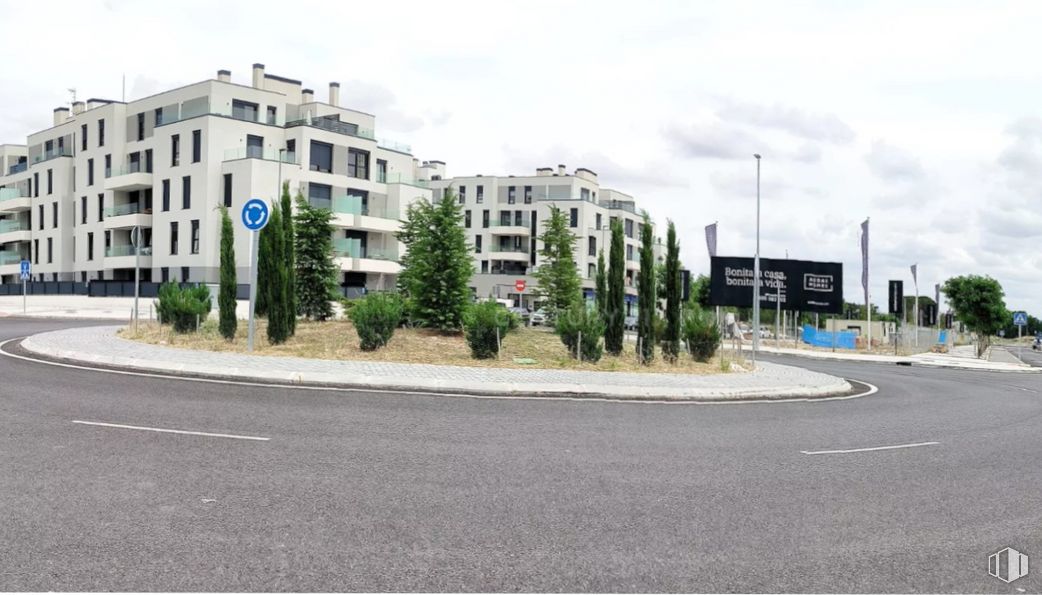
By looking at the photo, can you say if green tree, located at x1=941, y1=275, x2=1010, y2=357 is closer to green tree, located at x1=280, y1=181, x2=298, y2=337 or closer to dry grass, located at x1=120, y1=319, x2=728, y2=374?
dry grass, located at x1=120, y1=319, x2=728, y2=374

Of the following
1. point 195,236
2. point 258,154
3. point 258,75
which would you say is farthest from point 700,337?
point 258,75

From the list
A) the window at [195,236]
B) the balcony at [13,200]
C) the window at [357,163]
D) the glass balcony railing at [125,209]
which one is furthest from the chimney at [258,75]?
the balcony at [13,200]

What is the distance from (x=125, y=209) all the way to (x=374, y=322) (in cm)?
4048

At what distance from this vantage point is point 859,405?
14.7 meters

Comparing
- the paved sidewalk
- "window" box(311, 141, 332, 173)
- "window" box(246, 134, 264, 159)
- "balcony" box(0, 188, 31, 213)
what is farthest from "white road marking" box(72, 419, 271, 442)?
"balcony" box(0, 188, 31, 213)

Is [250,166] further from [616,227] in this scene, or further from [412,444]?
[412,444]

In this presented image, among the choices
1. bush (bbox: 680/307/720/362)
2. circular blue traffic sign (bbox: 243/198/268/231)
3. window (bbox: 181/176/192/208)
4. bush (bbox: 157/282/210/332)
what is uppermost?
window (bbox: 181/176/192/208)

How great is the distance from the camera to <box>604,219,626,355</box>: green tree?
2066cm

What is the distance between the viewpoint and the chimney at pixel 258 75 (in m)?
51.6

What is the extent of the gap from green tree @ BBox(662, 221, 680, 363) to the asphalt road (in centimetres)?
1017

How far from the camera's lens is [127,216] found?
51062 millimetres

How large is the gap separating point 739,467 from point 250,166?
42.6 m

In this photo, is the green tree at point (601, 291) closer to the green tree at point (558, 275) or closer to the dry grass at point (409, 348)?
the dry grass at point (409, 348)

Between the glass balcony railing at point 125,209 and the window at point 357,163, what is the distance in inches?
556
